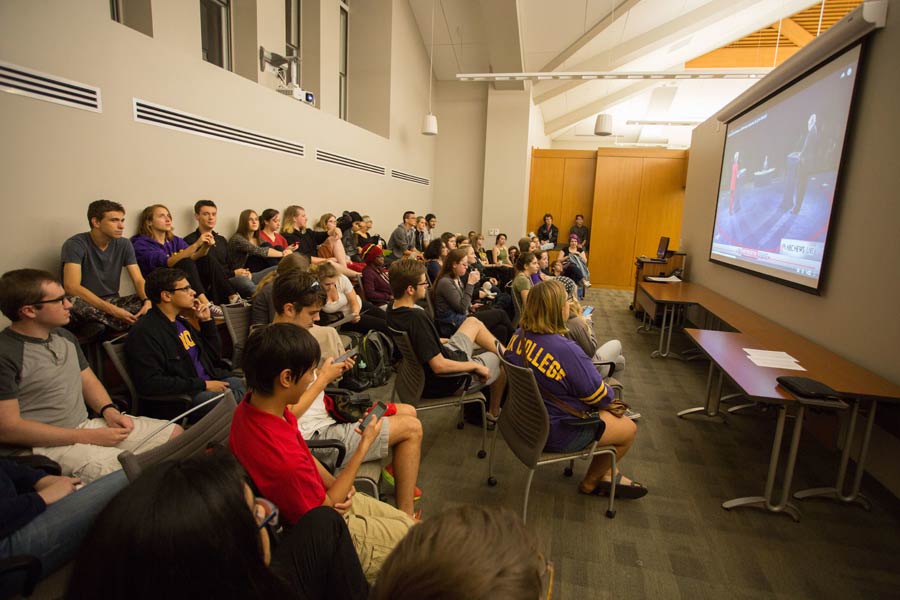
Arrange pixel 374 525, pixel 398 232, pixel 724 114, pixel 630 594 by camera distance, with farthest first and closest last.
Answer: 1. pixel 398 232
2. pixel 724 114
3. pixel 630 594
4. pixel 374 525

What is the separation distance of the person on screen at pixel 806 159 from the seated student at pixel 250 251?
4.48 m

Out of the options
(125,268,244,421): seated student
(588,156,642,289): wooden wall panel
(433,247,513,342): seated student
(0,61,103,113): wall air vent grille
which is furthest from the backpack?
(588,156,642,289): wooden wall panel

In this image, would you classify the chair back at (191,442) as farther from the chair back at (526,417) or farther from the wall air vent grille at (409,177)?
the wall air vent grille at (409,177)

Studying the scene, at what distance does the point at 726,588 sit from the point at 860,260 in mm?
2324

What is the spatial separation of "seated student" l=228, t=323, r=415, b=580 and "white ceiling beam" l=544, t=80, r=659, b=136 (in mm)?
11732

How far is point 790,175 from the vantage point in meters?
3.95

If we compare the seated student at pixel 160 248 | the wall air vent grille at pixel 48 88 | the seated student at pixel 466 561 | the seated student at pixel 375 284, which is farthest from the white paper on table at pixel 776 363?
the wall air vent grille at pixel 48 88

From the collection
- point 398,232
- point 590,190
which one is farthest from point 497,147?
point 398,232

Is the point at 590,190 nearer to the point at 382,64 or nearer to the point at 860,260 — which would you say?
the point at 382,64

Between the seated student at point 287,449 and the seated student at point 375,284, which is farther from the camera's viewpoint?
the seated student at point 375,284

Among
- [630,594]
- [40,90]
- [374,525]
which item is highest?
[40,90]

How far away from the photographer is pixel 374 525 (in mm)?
1504

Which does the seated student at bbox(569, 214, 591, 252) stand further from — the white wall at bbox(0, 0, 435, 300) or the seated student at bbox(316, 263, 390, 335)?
the seated student at bbox(316, 263, 390, 335)

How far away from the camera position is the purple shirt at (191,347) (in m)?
2.41
